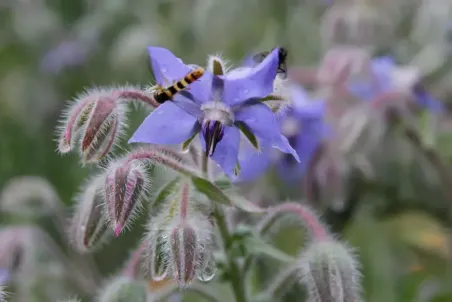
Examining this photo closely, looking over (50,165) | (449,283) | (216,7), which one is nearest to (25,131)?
(50,165)

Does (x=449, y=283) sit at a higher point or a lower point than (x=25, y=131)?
lower

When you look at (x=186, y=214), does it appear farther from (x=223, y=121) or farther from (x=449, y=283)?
(x=449, y=283)

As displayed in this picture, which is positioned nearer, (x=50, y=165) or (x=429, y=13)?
(x=429, y=13)

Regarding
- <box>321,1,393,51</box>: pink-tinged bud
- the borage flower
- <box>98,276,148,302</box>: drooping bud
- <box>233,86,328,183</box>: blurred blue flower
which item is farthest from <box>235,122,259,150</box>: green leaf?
<box>321,1,393,51</box>: pink-tinged bud

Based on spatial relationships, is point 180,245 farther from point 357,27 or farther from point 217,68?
point 357,27

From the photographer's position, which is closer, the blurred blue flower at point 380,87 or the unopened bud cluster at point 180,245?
the unopened bud cluster at point 180,245

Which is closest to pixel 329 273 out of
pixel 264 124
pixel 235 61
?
pixel 264 124

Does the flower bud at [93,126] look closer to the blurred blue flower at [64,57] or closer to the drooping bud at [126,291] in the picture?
the drooping bud at [126,291]

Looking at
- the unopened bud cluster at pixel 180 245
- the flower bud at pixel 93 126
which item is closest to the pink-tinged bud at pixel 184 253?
the unopened bud cluster at pixel 180 245
